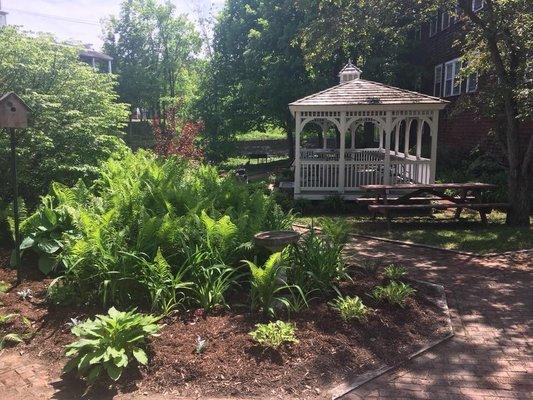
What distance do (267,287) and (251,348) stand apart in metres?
0.76

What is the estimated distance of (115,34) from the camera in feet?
138

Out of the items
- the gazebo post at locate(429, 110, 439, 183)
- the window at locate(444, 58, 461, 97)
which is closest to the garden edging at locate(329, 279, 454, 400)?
the gazebo post at locate(429, 110, 439, 183)

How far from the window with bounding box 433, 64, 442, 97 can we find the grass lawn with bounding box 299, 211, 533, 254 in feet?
36.7

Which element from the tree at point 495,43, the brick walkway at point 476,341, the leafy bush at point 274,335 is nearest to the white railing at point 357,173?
the tree at point 495,43

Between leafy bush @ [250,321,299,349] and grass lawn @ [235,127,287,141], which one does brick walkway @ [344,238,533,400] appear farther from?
grass lawn @ [235,127,287,141]

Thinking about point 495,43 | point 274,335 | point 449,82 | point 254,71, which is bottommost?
point 274,335

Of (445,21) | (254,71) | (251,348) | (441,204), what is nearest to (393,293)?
(251,348)

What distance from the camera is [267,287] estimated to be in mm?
4633

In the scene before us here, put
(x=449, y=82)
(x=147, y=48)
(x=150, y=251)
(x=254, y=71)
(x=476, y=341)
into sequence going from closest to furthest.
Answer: (x=476, y=341) → (x=150, y=251) → (x=449, y=82) → (x=254, y=71) → (x=147, y=48)

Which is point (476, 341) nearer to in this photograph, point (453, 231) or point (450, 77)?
point (453, 231)

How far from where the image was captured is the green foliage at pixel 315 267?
5082 millimetres

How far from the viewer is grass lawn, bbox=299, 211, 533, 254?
8.20m

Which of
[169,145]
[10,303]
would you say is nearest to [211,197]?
[10,303]

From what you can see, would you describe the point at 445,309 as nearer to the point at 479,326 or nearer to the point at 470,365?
the point at 479,326
